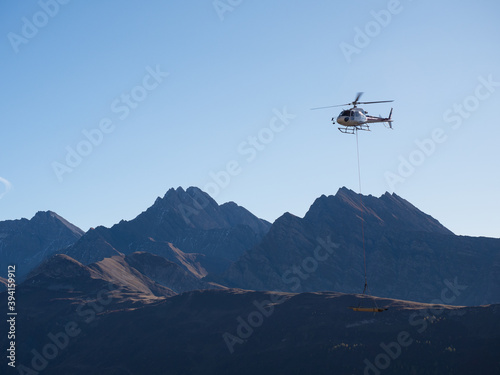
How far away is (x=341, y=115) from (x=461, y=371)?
332 feet

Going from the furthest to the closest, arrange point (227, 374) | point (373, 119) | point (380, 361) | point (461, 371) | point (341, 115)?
point (227, 374) → point (380, 361) → point (461, 371) → point (373, 119) → point (341, 115)

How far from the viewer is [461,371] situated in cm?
17375

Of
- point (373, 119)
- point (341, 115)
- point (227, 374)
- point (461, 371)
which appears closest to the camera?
point (341, 115)

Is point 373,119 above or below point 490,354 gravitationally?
above

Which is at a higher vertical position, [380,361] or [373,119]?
[373,119]

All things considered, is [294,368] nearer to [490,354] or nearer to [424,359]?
[424,359]

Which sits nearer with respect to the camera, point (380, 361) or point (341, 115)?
point (341, 115)

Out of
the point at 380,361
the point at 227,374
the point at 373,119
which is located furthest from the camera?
the point at 227,374

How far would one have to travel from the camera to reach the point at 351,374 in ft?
596

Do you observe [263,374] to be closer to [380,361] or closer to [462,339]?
[380,361]

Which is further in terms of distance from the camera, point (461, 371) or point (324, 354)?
point (324, 354)

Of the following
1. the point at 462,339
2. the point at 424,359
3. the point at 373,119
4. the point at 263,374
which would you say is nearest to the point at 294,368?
the point at 263,374

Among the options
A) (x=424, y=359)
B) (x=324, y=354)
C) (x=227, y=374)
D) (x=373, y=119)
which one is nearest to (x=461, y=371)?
(x=424, y=359)

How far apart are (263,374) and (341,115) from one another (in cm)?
11163
